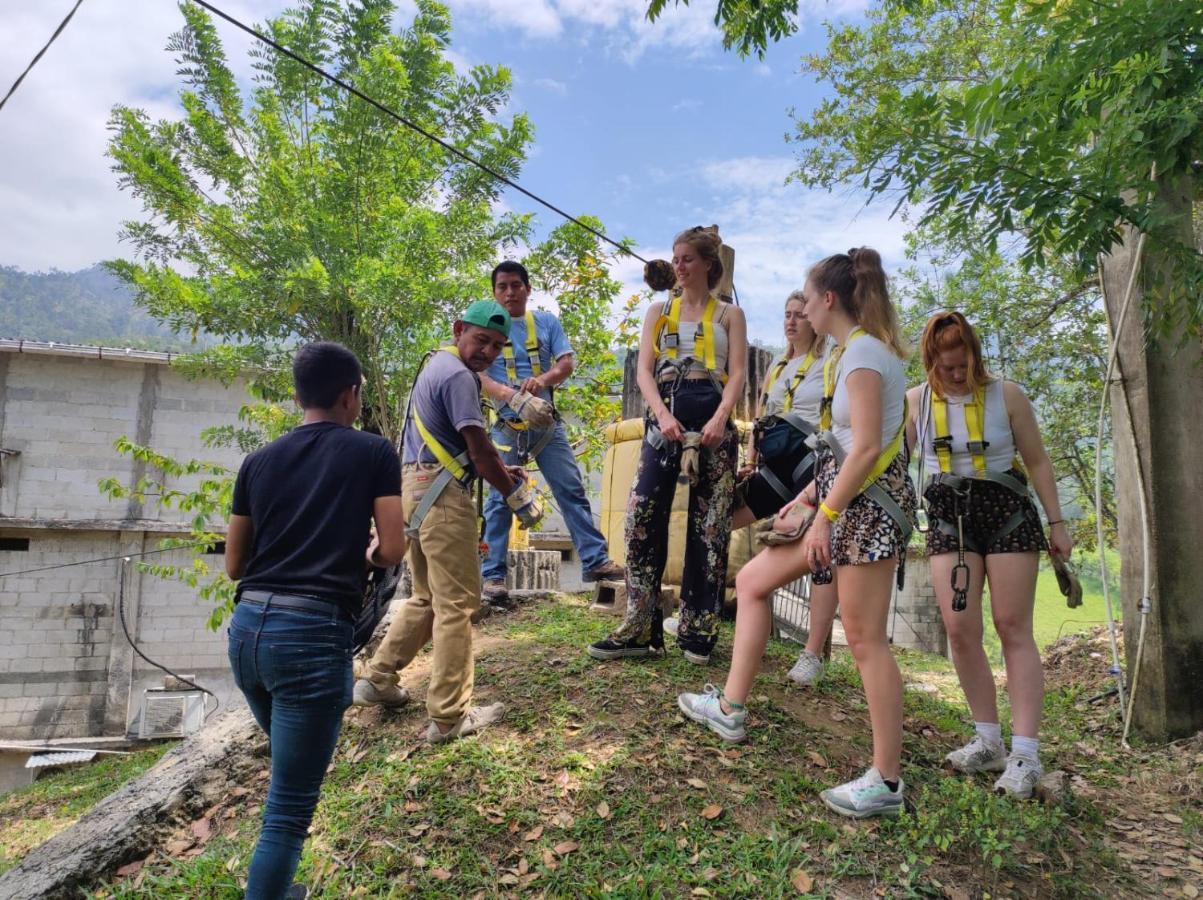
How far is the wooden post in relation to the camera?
15.1 ft

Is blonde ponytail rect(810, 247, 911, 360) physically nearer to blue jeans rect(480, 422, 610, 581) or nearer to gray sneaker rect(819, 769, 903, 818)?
gray sneaker rect(819, 769, 903, 818)

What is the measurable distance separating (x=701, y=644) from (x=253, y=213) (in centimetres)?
1199

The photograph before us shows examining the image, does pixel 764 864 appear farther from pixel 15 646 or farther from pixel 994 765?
pixel 15 646

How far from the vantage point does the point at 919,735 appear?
401 centimetres

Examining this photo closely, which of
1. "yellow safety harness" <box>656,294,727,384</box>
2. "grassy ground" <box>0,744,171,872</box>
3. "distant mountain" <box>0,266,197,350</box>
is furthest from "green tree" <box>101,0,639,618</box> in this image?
"distant mountain" <box>0,266,197,350</box>

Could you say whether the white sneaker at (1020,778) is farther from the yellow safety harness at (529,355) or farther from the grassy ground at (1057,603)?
the grassy ground at (1057,603)

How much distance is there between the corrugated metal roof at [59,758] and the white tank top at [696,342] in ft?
51.6

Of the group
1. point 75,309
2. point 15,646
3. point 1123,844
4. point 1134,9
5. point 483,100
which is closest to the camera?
point 1134,9

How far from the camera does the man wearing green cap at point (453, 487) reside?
134 inches

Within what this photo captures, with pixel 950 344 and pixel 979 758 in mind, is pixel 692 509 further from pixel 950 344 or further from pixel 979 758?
pixel 979 758

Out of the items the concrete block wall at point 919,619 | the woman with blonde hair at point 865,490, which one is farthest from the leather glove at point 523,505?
the concrete block wall at point 919,619

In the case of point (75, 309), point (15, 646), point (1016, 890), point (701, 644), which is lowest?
point (15, 646)

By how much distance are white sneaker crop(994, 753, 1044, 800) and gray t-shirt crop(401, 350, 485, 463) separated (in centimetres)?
274

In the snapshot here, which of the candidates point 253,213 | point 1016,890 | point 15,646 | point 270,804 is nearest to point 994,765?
point 1016,890
